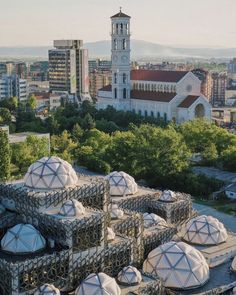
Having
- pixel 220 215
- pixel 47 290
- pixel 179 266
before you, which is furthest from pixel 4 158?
pixel 47 290

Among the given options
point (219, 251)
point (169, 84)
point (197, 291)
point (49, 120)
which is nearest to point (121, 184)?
point (219, 251)

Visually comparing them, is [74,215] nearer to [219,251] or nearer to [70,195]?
[70,195]

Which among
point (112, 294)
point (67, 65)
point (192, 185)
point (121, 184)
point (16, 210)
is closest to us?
point (112, 294)

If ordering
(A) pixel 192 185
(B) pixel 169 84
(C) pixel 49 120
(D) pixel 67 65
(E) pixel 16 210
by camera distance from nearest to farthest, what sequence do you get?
(E) pixel 16 210 → (A) pixel 192 185 → (C) pixel 49 120 → (B) pixel 169 84 → (D) pixel 67 65

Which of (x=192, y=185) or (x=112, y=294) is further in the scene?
(x=192, y=185)

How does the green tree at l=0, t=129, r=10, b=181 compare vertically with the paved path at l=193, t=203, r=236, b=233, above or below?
above

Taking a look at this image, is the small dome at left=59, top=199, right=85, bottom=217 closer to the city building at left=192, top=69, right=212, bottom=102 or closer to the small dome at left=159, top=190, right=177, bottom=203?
the small dome at left=159, top=190, right=177, bottom=203

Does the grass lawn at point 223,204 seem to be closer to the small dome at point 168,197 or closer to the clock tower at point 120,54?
the small dome at point 168,197

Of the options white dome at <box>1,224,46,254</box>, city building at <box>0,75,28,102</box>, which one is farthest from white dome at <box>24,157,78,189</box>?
city building at <box>0,75,28,102</box>

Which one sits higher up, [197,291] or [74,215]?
[74,215]
